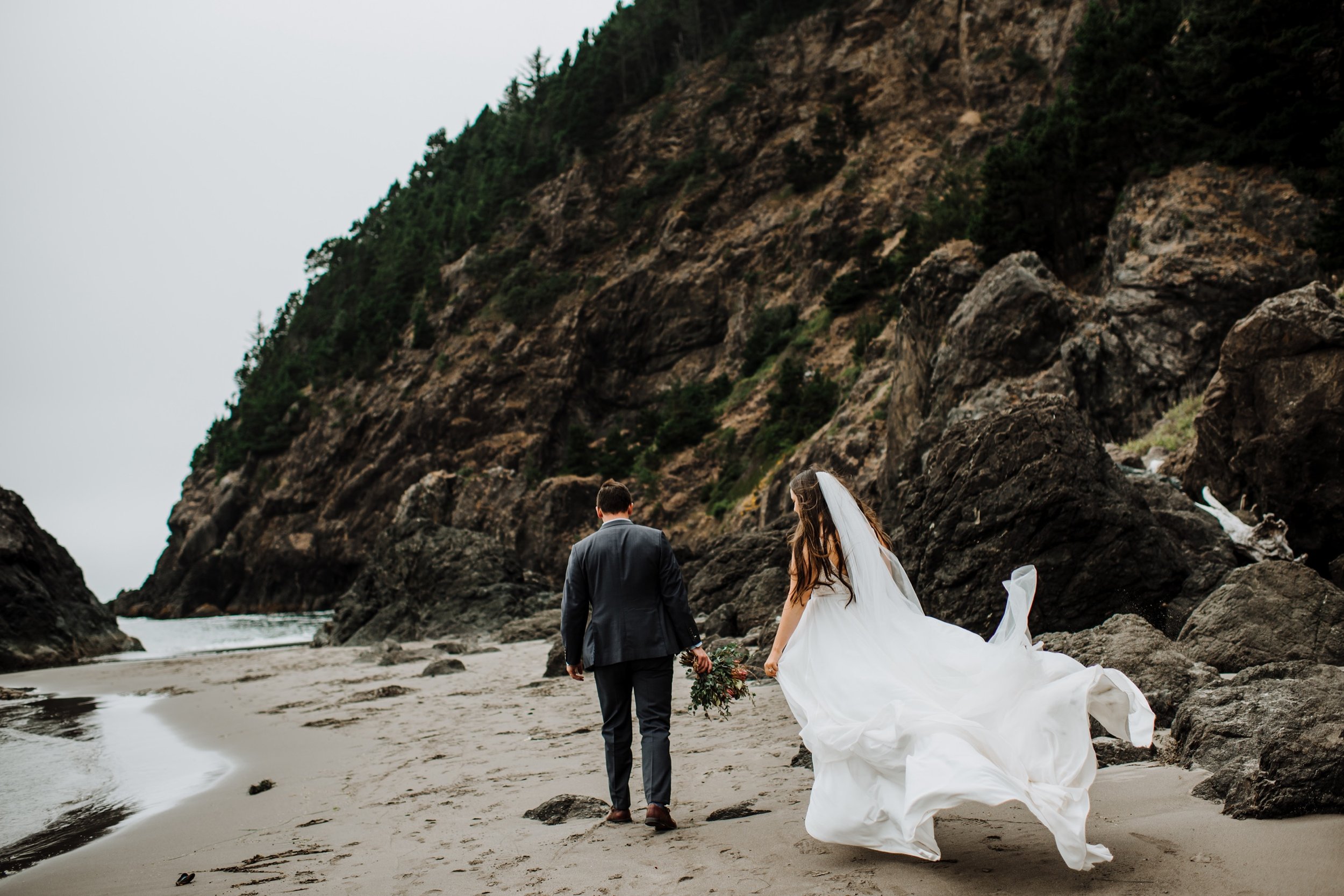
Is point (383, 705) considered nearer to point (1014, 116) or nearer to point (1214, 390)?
point (1214, 390)

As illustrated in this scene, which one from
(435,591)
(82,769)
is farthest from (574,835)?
(435,591)

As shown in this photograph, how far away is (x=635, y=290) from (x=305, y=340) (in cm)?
4305

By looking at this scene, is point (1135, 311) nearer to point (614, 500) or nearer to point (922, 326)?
point (922, 326)

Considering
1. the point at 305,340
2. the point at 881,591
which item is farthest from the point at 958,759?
the point at 305,340

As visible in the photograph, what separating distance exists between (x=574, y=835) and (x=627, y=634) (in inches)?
43.6

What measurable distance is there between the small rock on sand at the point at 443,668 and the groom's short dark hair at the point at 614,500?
8849mm

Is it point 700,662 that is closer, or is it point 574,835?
point 574,835

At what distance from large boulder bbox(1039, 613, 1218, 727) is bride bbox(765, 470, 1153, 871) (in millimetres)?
2170

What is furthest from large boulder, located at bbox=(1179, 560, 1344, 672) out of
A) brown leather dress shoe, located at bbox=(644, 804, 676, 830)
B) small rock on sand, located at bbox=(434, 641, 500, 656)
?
small rock on sand, located at bbox=(434, 641, 500, 656)

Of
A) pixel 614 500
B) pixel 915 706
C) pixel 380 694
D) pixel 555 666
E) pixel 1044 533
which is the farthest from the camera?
pixel 555 666

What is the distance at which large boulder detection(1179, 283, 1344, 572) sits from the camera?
1202 centimetres

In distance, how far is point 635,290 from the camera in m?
58.8

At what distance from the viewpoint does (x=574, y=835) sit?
4.72m

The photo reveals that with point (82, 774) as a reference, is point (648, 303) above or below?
above
